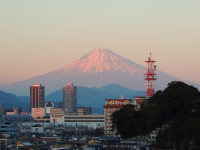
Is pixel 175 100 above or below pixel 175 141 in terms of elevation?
above

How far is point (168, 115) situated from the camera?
8606 cm

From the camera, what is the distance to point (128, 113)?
304 feet

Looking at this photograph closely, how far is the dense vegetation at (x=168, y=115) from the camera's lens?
7794cm

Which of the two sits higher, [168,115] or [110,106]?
[110,106]

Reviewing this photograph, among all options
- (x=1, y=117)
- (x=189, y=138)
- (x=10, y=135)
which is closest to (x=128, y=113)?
(x=189, y=138)

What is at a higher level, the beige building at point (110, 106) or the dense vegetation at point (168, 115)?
the beige building at point (110, 106)

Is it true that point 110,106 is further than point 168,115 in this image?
Yes

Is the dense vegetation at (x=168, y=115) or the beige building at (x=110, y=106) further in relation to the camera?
the beige building at (x=110, y=106)

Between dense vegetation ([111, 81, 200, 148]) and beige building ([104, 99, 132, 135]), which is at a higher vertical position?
beige building ([104, 99, 132, 135])

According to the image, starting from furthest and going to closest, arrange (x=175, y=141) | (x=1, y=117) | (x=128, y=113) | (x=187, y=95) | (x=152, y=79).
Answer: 1. (x=1, y=117)
2. (x=152, y=79)
3. (x=128, y=113)
4. (x=187, y=95)
5. (x=175, y=141)

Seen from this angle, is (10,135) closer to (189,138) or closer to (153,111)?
(153,111)

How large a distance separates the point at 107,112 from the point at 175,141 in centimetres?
5234

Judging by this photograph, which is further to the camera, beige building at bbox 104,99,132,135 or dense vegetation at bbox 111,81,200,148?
beige building at bbox 104,99,132,135

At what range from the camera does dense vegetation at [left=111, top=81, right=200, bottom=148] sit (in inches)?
3068
